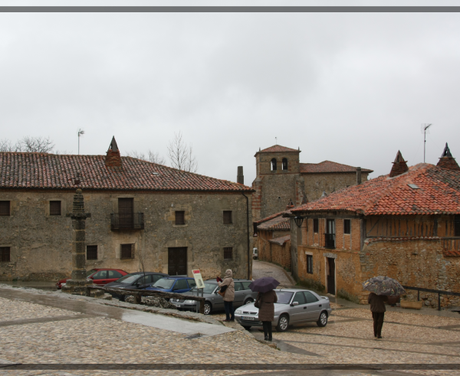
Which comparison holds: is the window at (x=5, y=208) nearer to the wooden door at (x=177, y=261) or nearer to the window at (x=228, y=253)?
the wooden door at (x=177, y=261)

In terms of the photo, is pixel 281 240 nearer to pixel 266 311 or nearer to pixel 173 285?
pixel 173 285

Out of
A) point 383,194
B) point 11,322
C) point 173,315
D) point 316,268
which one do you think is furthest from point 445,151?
point 11,322

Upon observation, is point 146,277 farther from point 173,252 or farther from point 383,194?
point 383,194

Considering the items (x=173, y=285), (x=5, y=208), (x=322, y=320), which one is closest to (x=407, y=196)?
(x=322, y=320)

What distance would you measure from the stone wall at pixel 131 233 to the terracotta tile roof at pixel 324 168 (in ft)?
111

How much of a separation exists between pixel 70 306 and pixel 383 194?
16192 millimetres

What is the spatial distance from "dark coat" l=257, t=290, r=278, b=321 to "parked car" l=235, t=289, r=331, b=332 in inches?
91.1

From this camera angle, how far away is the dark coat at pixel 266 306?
11.2 meters

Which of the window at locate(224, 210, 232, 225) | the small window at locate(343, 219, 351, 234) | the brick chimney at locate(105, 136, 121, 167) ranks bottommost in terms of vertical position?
the small window at locate(343, 219, 351, 234)

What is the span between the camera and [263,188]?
6072cm

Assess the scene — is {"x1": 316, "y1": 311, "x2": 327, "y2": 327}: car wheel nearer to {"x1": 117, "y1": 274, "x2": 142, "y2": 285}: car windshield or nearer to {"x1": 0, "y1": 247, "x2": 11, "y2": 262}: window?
{"x1": 117, "y1": 274, "x2": 142, "y2": 285}: car windshield

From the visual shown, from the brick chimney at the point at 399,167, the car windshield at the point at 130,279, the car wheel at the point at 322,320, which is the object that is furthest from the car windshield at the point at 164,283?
the brick chimney at the point at 399,167

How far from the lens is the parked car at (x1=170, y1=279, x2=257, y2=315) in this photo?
51.1ft

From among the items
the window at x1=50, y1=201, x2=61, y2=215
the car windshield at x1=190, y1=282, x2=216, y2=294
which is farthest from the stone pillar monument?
the window at x1=50, y1=201, x2=61, y2=215
